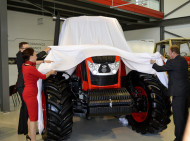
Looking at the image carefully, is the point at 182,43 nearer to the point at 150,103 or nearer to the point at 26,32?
the point at 150,103

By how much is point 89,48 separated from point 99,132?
172cm

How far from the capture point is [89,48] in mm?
3680

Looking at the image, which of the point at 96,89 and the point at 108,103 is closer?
the point at 108,103

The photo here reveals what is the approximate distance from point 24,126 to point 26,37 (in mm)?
7416

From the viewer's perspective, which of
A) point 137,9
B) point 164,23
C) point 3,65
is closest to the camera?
point 3,65

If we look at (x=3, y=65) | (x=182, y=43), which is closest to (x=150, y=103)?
(x=3, y=65)

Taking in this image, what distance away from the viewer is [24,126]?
4.00m

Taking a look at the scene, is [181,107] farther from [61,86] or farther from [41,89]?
[41,89]

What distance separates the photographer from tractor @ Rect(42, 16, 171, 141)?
319cm

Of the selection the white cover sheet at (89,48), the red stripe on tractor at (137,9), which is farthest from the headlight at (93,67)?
the red stripe on tractor at (137,9)

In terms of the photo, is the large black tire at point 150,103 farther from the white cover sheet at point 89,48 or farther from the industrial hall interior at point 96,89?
the white cover sheet at point 89,48

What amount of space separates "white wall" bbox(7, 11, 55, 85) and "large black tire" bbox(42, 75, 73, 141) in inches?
295

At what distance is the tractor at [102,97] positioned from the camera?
3.19m

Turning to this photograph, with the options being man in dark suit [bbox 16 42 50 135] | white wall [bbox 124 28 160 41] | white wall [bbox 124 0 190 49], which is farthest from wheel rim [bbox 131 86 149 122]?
white wall [bbox 124 28 160 41]
